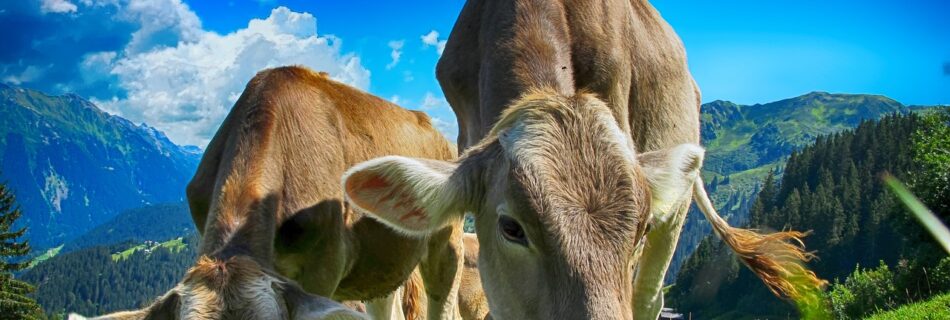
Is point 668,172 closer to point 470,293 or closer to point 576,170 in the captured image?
point 576,170

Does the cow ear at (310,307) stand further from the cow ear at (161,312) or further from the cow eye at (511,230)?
the cow eye at (511,230)

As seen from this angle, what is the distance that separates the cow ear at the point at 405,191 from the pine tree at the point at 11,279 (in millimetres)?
68125

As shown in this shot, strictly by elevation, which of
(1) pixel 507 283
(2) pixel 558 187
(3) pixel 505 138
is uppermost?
(3) pixel 505 138

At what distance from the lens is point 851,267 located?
126 meters

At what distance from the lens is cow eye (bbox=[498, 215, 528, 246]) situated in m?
3.90

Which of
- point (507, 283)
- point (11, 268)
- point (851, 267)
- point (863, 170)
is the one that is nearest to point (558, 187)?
point (507, 283)

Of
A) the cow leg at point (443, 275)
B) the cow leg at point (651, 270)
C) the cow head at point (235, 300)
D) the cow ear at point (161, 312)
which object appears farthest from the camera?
the cow leg at point (443, 275)

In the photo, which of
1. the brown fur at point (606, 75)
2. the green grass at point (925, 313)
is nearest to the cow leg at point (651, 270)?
the brown fur at point (606, 75)

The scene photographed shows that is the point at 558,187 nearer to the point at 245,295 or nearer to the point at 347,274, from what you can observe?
the point at 245,295

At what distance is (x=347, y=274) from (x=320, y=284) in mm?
1098

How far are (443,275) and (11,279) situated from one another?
2674 inches

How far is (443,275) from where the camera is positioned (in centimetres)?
996

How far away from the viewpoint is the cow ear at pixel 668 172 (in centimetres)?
421

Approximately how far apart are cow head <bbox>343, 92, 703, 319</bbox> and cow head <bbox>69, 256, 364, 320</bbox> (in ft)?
2.40
